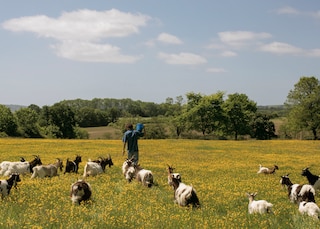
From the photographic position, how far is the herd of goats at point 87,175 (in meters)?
12.6

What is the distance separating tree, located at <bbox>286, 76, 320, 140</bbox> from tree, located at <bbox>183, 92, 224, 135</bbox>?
1806cm

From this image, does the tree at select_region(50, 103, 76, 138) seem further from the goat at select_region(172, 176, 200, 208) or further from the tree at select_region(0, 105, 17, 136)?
the goat at select_region(172, 176, 200, 208)

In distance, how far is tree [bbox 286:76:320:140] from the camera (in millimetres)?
76250

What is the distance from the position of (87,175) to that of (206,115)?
75.7 m

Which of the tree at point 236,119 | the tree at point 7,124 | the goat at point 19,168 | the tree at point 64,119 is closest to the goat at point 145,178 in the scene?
the goat at point 19,168

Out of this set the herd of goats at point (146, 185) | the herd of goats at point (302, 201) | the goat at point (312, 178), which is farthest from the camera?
the goat at point (312, 178)

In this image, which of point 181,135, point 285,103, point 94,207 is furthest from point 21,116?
point 94,207

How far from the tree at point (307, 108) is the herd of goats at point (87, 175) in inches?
2517

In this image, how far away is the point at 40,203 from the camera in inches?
494

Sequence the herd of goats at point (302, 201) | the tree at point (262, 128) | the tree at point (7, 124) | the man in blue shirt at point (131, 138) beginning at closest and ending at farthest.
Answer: the herd of goats at point (302, 201) → the man in blue shirt at point (131, 138) → the tree at point (7, 124) → the tree at point (262, 128)

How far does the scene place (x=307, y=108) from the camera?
77.3 meters

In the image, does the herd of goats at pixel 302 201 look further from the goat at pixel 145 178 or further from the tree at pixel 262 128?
the tree at pixel 262 128

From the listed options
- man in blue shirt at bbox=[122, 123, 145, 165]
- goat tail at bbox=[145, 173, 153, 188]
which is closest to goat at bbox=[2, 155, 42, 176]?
man in blue shirt at bbox=[122, 123, 145, 165]

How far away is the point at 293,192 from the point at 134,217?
6.72 m
